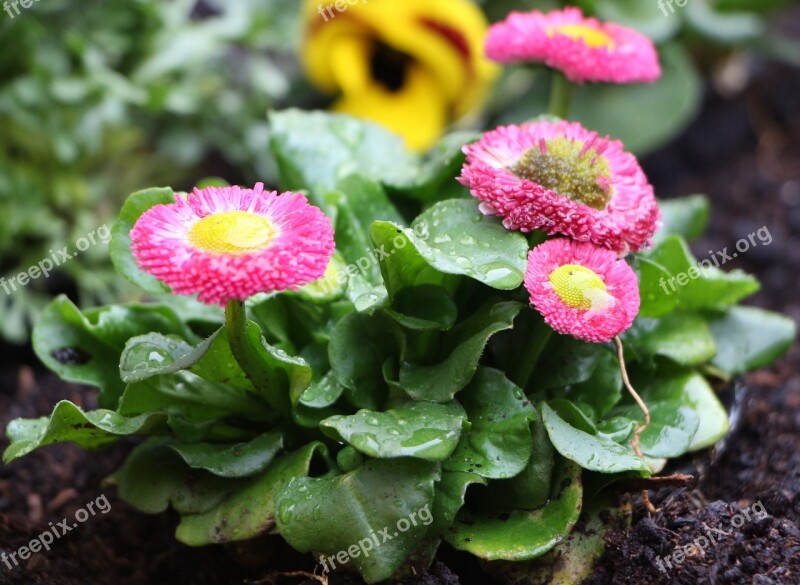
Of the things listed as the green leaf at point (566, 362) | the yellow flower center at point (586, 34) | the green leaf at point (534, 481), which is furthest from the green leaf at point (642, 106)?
the green leaf at point (534, 481)

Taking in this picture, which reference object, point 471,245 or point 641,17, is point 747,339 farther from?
point 641,17

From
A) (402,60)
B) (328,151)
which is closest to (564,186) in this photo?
(328,151)

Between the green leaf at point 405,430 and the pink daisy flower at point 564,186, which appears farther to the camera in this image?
the pink daisy flower at point 564,186

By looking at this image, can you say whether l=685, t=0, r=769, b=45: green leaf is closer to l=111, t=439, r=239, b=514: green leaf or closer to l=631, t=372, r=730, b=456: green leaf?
l=631, t=372, r=730, b=456: green leaf

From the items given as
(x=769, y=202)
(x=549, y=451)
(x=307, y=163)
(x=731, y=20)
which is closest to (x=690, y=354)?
(x=549, y=451)

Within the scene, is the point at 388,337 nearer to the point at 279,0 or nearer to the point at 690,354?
the point at 690,354

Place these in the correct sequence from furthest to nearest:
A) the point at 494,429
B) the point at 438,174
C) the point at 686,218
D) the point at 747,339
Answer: the point at 686,218, the point at 747,339, the point at 438,174, the point at 494,429
